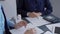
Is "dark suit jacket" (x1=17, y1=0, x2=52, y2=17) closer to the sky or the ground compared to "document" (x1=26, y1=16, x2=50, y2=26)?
closer to the sky

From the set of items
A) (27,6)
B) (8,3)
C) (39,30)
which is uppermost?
(8,3)

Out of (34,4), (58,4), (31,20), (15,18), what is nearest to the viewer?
(15,18)

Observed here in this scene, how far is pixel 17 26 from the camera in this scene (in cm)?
117

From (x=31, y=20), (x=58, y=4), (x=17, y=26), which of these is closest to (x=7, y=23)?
(x=17, y=26)

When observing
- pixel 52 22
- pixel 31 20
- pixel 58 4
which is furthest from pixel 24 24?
pixel 58 4

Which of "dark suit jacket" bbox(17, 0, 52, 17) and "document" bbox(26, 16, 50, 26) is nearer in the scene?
"document" bbox(26, 16, 50, 26)

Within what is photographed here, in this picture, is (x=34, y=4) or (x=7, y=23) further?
(x=34, y=4)

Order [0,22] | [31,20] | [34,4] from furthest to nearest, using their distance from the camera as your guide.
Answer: [34,4] → [31,20] → [0,22]

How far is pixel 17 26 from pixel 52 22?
0.39 metres

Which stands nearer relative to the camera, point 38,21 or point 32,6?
point 38,21

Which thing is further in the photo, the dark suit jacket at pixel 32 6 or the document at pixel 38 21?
the dark suit jacket at pixel 32 6

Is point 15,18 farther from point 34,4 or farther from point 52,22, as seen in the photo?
point 34,4

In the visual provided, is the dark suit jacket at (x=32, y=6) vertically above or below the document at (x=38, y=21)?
above

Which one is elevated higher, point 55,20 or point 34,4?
point 34,4
